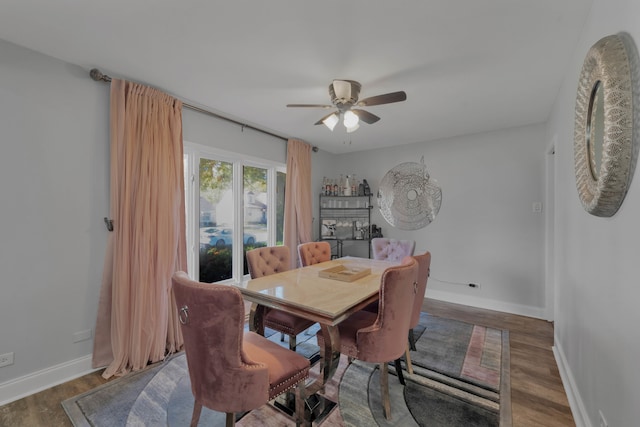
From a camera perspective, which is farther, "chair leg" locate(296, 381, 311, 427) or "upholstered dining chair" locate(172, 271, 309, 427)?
"chair leg" locate(296, 381, 311, 427)

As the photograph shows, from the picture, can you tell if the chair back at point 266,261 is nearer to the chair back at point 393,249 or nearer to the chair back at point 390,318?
the chair back at point 390,318

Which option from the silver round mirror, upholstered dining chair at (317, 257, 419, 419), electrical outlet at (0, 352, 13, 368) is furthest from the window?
the silver round mirror

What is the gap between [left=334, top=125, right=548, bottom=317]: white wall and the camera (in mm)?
3375

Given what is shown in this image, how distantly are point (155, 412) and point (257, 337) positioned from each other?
790mm

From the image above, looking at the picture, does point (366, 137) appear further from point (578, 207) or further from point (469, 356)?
point (469, 356)

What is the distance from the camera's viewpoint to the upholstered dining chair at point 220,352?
3.84 ft

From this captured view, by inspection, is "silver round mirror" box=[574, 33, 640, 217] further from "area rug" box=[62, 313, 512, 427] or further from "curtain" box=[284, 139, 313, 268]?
"curtain" box=[284, 139, 313, 268]

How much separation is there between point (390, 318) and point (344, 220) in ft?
10.2

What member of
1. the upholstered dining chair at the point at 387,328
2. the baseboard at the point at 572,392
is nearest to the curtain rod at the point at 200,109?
the upholstered dining chair at the point at 387,328

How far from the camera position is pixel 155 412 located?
171 cm

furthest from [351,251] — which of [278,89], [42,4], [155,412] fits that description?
[42,4]

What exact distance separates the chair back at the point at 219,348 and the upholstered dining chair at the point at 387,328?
0.56 m

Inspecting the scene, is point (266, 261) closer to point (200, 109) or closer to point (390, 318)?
point (390, 318)

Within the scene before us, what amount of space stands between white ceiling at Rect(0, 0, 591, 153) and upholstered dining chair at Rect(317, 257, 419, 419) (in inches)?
57.2
